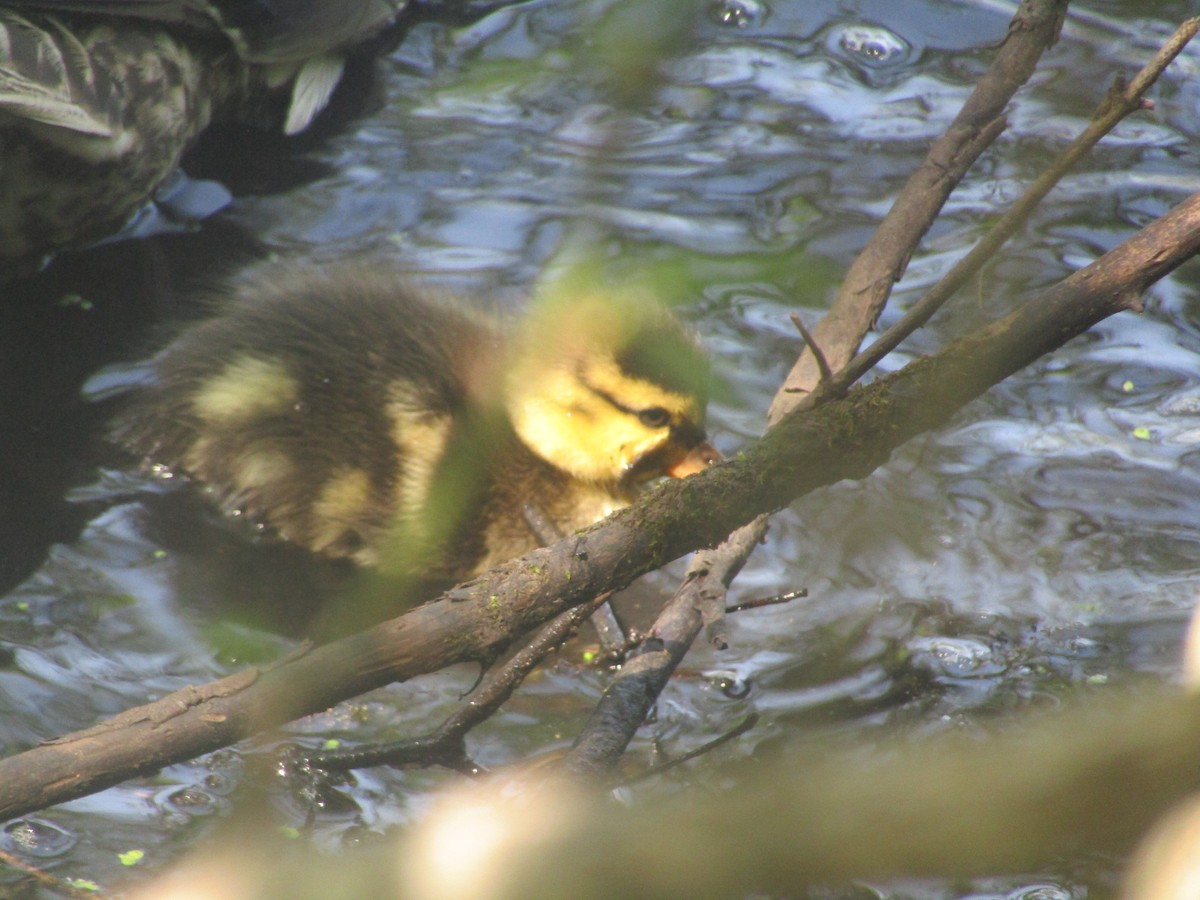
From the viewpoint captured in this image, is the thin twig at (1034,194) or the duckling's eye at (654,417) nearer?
the thin twig at (1034,194)

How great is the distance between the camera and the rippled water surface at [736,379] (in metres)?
1.63

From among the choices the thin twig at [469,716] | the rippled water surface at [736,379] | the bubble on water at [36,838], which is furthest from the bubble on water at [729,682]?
the bubble on water at [36,838]

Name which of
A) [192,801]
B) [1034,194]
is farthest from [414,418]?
[1034,194]

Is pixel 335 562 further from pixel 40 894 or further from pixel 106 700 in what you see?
pixel 40 894

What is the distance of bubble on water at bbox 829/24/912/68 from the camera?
3518 mm

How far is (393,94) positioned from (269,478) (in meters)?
1.61

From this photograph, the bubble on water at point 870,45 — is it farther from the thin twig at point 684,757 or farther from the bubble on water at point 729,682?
the thin twig at point 684,757

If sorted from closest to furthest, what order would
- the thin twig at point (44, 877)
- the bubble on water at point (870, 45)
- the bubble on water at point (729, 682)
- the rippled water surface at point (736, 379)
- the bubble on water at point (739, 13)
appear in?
the thin twig at point (44, 877) → the rippled water surface at point (736, 379) → the bubble on water at point (729, 682) → the bubble on water at point (870, 45) → the bubble on water at point (739, 13)

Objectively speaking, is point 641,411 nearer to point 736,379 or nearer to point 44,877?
point 736,379

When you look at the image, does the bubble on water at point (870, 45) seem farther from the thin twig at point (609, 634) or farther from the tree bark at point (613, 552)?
the tree bark at point (613, 552)

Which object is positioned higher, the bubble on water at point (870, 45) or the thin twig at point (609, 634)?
the bubble on water at point (870, 45)

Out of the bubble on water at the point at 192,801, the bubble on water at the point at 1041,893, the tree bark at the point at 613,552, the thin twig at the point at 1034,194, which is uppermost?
the thin twig at the point at 1034,194

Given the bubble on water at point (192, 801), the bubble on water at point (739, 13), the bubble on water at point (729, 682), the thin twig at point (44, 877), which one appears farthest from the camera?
the bubble on water at point (739, 13)

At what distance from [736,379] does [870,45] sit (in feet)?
5.04
